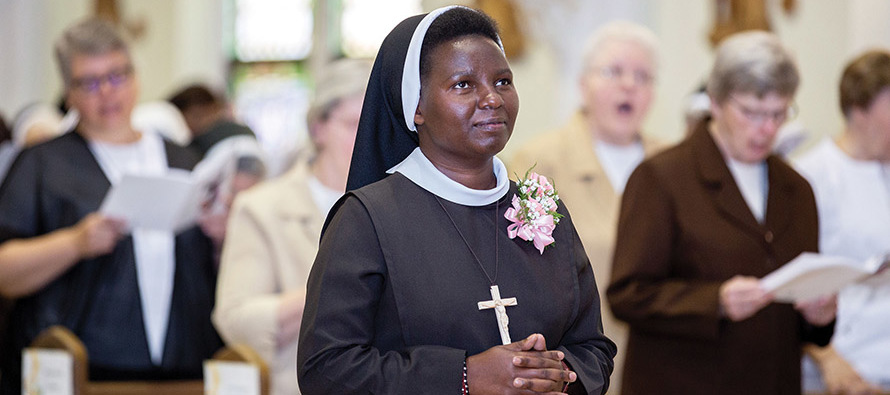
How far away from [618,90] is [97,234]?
2.28 m

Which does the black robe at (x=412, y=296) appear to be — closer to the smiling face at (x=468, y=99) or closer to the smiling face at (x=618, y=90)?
the smiling face at (x=468, y=99)

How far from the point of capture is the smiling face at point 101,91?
4.46 metres

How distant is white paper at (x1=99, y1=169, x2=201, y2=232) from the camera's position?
166 inches

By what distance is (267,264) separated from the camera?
4.05m

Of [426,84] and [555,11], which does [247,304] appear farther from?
[555,11]

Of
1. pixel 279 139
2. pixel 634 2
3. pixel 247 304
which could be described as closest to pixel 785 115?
pixel 247 304

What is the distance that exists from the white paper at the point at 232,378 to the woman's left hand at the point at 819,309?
185 cm

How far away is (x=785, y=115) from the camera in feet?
13.3

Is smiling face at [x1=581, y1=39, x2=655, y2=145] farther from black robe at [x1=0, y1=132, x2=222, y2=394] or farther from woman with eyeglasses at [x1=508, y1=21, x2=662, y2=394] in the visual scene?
black robe at [x1=0, y1=132, x2=222, y2=394]

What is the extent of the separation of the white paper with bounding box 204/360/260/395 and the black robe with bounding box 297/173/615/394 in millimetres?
1597

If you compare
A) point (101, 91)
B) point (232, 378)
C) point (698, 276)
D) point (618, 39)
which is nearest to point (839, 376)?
point (698, 276)

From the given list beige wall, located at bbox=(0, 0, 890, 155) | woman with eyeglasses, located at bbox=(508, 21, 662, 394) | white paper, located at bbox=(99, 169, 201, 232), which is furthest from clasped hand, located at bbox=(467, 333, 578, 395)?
beige wall, located at bbox=(0, 0, 890, 155)

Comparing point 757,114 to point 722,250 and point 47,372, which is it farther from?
point 47,372

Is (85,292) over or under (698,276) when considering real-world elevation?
under
